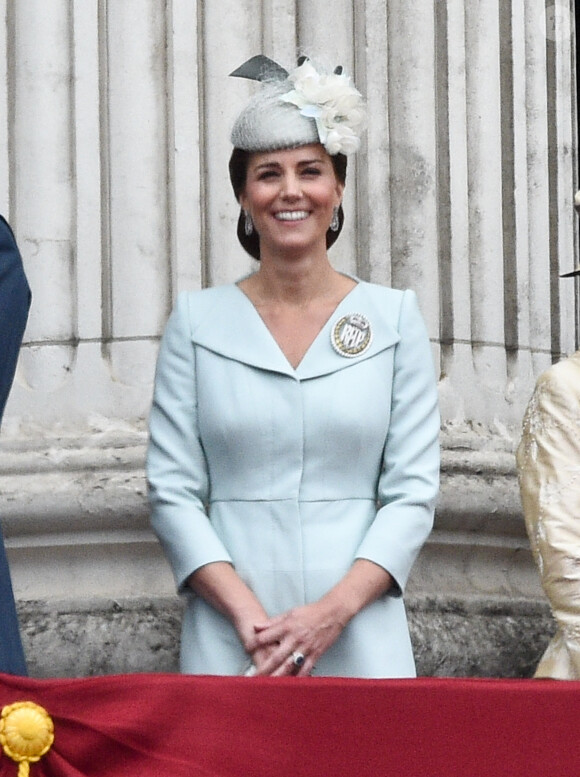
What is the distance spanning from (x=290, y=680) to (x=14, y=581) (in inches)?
60.8

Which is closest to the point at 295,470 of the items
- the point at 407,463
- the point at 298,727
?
the point at 407,463

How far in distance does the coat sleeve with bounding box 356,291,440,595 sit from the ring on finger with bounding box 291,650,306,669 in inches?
8.6

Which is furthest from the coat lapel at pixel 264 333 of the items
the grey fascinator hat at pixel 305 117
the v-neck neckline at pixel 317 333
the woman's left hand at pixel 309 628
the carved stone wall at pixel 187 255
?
the carved stone wall at pixel 187 255

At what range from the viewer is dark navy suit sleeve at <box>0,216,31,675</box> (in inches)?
108

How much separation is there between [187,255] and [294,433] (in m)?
1.13

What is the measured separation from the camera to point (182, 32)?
4203mm

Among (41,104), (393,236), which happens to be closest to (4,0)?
(41,104)

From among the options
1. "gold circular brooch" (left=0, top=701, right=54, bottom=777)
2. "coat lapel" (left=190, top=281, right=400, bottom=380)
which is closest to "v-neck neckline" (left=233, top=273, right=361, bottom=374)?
"coat lapel" (left=190, top=281, right=400, bottom=380)

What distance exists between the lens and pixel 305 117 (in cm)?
321

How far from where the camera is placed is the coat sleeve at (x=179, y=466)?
304 cm

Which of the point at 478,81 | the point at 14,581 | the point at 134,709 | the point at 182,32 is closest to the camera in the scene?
the point at 134,709

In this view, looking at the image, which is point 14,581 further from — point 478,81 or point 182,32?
point 478,81

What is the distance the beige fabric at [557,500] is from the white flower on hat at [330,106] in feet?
1.99

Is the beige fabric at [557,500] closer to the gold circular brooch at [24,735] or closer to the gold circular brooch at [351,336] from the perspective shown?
the gold circular brooch at [351,336]
